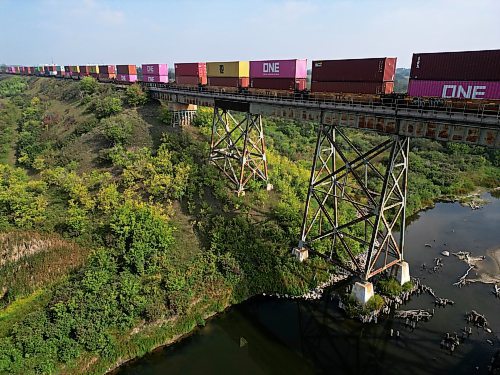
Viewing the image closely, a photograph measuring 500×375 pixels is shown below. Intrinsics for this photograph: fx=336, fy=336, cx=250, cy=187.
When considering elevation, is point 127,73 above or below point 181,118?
above

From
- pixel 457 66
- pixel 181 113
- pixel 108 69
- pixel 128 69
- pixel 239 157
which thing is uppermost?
pixel 108 69

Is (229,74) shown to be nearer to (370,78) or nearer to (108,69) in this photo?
(370,78)

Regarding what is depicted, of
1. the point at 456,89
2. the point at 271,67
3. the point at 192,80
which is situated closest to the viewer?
the point at 456,89

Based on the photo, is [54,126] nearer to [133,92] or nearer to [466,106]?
[133,92]

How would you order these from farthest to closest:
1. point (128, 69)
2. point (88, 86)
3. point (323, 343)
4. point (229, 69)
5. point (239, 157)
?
point (128, 69) → point (88, 86) → point (229, 69) → point (239, 157) → point (323, 343)

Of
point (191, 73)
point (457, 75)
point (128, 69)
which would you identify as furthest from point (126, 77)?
point (457, 75)

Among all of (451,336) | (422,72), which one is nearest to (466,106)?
(422,72)
